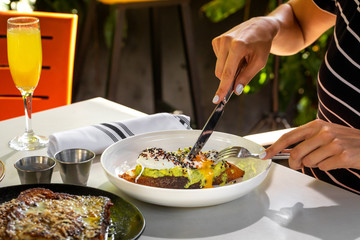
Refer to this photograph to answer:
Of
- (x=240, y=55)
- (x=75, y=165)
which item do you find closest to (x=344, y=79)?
(x=240, y=55)

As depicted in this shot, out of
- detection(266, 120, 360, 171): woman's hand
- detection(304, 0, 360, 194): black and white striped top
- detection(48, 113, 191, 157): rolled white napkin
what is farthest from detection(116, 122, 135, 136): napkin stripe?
detection(304, 0, 360, 194): black and white striped top

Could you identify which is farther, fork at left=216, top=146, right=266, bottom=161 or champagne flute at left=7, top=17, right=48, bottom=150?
champagne flute at left=7, top=17, right=48, bottom=150

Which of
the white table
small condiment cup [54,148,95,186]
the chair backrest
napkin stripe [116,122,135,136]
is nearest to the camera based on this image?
the white table

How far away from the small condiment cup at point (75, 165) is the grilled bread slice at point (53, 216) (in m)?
0.13

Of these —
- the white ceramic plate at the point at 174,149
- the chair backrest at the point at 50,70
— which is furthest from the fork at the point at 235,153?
the chair backrest at the point at 50,70

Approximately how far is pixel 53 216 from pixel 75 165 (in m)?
0.22

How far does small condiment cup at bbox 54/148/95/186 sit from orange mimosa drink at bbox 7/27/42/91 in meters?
0.42

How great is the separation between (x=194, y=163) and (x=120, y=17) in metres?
1.88

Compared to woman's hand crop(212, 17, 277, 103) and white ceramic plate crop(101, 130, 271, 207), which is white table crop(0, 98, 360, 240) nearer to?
white ceramic plate crop(101, 130, 271, 207)

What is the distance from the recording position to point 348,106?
1.36 meters

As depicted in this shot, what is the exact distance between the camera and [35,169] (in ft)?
3.35

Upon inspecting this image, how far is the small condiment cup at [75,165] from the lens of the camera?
1.01 meters

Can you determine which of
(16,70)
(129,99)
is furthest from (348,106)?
(129,99)

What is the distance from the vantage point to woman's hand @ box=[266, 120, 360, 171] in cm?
99
